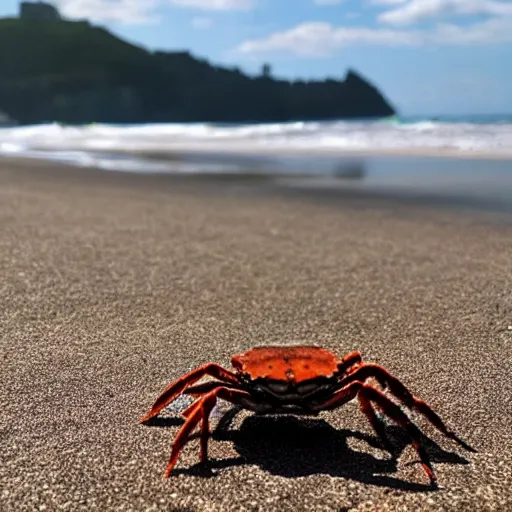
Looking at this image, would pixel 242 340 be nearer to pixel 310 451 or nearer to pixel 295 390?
pixel 310 451

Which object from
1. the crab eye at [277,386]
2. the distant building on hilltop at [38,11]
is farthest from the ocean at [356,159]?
the distant building on hilltop at [38,11]

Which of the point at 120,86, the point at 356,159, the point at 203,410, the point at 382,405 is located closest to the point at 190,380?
the point at 203,410


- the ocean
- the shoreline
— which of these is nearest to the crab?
the shoreline

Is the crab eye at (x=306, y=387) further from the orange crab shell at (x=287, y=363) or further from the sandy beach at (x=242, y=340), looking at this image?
the sandy beach at (x=242, y=340)

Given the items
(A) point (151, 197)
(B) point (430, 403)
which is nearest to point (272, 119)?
(A) point (151, 197)

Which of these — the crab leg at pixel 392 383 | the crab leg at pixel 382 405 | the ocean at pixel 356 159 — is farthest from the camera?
the ocean at pixel 356 159

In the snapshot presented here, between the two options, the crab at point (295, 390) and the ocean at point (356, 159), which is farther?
the ocean at point (356, 159)
